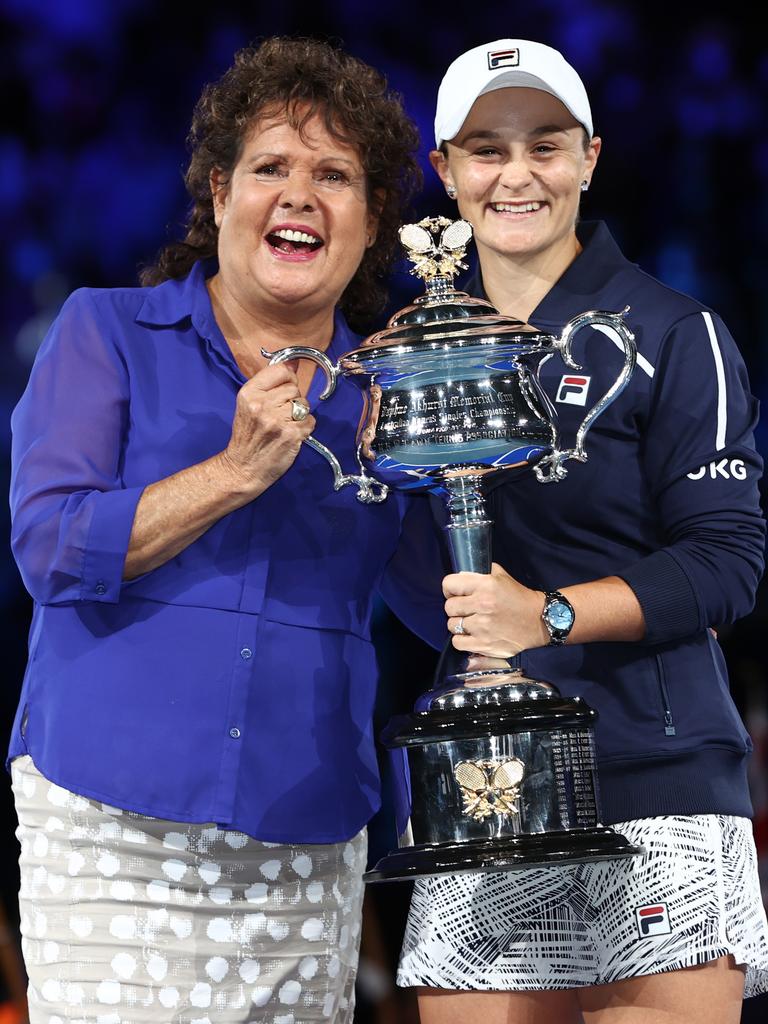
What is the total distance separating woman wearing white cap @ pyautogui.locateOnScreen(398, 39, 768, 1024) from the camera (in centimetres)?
163

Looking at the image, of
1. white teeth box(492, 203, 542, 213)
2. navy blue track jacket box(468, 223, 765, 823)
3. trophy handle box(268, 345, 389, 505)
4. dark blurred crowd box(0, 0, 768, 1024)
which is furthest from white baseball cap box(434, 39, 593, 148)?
dark blurred crowd box(0, 0, 768, 1024)

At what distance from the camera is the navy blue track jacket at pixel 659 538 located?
167 cm

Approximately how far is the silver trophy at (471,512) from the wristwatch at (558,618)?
0.18 ft

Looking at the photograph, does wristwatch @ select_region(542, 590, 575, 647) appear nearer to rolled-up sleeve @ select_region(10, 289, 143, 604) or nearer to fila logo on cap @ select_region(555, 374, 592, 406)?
fila logo on cap @ select_region(555, 374, 592, 406)

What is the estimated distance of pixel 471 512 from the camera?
1.68 metres

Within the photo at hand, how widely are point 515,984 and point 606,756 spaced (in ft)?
0.89

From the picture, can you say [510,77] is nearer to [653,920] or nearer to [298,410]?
[298,410]

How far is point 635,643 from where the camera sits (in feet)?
5.63

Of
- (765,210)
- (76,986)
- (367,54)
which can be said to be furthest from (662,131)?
(76,986)

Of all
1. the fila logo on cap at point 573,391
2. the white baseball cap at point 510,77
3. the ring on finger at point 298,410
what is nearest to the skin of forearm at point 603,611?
the fila logo on cap at point 573,391

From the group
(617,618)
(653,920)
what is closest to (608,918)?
(653,920)

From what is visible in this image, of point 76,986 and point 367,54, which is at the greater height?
point 367,54

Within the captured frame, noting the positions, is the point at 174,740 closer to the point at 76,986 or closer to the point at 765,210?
the point at 76,986

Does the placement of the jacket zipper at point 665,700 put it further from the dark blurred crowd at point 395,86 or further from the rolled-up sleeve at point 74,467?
the dark blurred crowd at point 395,86
